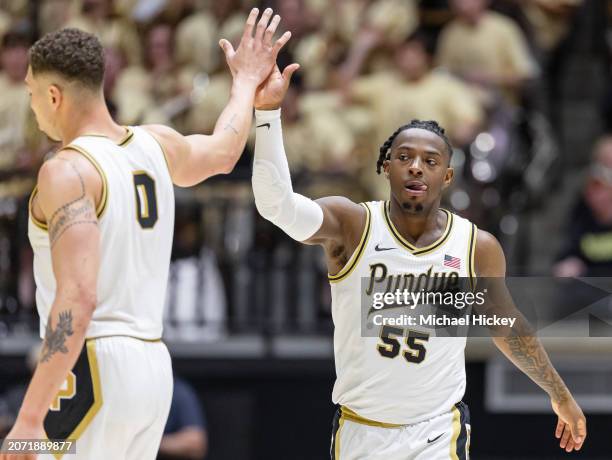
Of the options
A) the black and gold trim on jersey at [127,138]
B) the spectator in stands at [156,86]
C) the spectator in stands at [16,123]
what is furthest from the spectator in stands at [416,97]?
the black and gold trim on jersey at [127,138]

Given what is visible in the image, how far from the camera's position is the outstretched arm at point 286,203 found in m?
4.65

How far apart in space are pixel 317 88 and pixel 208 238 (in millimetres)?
1589

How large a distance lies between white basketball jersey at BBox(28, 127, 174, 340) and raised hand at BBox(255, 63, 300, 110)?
25.6 inches

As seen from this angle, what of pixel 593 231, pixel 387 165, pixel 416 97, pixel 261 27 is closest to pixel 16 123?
pixel 416 97

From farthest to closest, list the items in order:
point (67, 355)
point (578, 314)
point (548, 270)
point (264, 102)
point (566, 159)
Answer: point (566, 159) < point (548, 270) < point (578, 314) < point (264, 102) < point (67, 355)

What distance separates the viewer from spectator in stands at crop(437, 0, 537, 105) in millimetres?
9812

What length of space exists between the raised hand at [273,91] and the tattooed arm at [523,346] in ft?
3.24

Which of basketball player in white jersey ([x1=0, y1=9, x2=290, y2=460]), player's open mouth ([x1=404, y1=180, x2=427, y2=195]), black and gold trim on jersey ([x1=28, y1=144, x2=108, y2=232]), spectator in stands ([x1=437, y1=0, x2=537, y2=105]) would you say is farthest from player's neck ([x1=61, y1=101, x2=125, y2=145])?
spectator in stands ([x1=437, y1=0, x2=537, y2=105])

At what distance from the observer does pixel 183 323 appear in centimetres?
866

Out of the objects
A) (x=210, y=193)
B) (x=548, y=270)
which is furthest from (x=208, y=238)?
(x=548, y=270)

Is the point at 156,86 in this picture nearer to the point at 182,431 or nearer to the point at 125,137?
the point at 182,431

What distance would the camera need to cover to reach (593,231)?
8.73m

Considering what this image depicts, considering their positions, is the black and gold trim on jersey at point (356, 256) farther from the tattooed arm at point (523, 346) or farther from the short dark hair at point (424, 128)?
the tattooed arm at point (523, 346)

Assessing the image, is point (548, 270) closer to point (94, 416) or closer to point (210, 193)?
point (210, 193)
